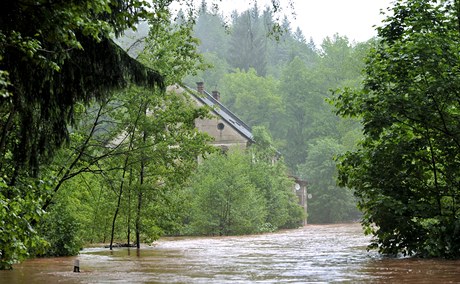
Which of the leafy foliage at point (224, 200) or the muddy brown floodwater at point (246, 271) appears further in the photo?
the leafy foliage at point (224, 200)

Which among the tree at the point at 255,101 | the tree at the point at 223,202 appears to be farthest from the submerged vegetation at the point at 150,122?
the tree at the point at 255,101

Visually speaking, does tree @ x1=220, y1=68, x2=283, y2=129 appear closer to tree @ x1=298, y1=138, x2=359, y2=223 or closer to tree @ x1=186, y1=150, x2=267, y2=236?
tree @ x1=298, y1=138, x2=359, y2=223

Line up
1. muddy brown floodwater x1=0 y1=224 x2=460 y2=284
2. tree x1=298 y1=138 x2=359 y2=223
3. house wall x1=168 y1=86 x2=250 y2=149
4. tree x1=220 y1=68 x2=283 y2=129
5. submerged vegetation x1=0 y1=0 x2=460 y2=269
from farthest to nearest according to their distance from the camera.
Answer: tree x1=220 y1=68 x2=283 y2=129 → tree x1=298 y1=138 x2=359 y2=223 → house wall x1=168 y1=86 x2=250 y2=149 → muddy brown floodwater x1=0 y1=224 x2=460 y2=284 → submerged vegetation x1=0 y1=0 x2=460 y2=269

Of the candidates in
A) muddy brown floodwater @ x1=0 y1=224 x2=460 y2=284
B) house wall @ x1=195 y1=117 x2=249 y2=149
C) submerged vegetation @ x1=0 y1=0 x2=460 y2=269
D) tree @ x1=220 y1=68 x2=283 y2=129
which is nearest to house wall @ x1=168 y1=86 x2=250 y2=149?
house wall @ x1=195 y1=117 x2=249 y2=149

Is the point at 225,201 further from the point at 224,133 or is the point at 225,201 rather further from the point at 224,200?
the point at 224,133

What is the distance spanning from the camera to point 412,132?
17781mm

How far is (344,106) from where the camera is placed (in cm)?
1775

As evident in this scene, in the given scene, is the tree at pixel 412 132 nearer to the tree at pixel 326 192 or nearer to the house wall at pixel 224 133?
the house wall at pixel 224 133

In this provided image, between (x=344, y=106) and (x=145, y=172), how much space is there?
9.19 meters

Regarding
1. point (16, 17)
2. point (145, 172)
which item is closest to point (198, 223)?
point (145, 172)

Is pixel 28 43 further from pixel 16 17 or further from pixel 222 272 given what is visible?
pixel 222 272

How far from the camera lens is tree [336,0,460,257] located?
1617cm

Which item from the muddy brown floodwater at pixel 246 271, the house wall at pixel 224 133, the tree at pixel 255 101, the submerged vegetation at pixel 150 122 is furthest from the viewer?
the tree at pixel 255 101

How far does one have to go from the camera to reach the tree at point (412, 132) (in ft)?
Answer: 53.1
